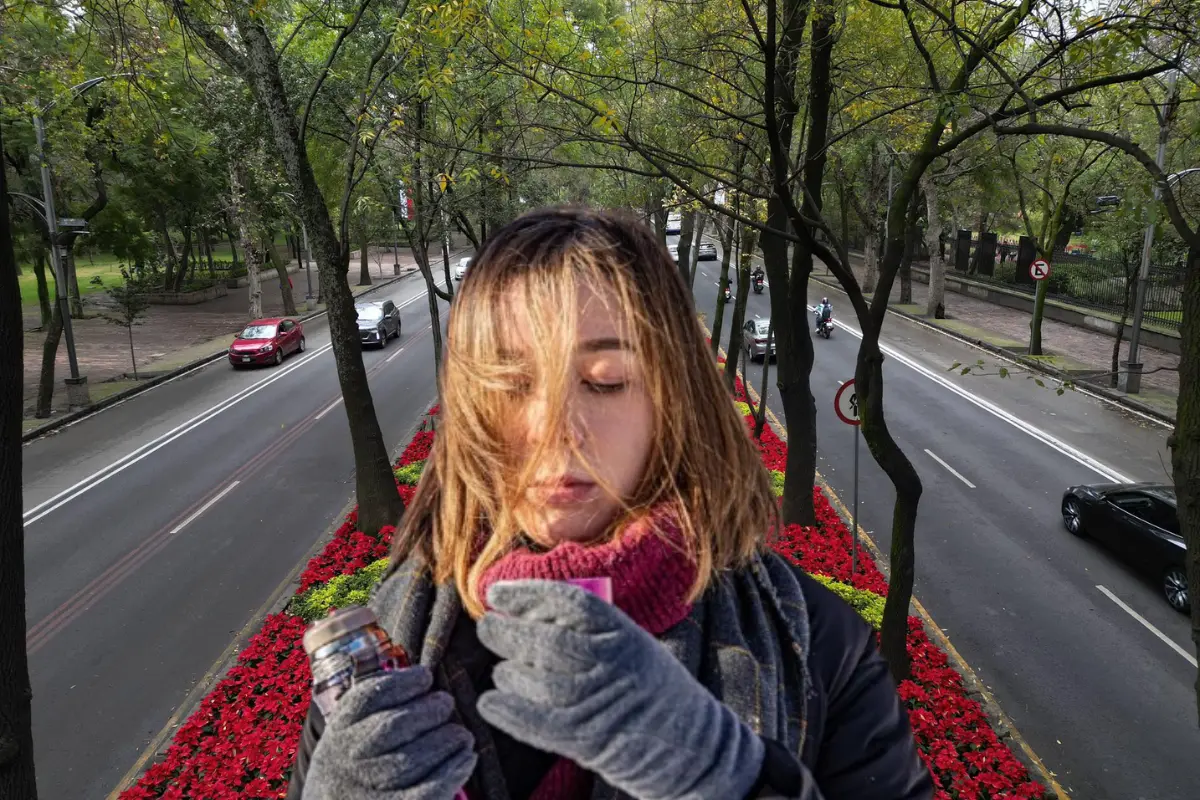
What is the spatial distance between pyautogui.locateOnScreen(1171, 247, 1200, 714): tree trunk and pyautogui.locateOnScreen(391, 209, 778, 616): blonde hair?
398 cm

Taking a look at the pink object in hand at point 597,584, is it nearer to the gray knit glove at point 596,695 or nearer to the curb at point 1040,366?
the gray knit glove at point 596,695

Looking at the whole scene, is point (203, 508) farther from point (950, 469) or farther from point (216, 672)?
point (950, 469)

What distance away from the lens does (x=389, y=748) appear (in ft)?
3.79

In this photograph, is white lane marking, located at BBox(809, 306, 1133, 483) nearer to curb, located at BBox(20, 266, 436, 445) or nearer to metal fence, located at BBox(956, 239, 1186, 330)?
metal fence, located at BBox(956, 239, 1186, 330)

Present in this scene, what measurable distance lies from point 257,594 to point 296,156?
19.5ft

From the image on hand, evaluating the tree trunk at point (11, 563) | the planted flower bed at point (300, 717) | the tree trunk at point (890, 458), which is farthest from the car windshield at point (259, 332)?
the tree trunk at point (11, 563)

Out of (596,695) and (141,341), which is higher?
(596,695)

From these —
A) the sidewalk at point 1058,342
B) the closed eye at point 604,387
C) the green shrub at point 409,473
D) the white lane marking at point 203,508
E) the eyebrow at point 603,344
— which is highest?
the eyebrow at point 603,344

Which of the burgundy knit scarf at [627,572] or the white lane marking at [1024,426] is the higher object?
the burgundy knit scarf at [627,572]

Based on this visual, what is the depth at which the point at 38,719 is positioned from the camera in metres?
8.32

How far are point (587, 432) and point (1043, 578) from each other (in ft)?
39.8

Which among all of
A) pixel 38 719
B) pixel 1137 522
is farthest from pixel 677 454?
pixel 1137 522

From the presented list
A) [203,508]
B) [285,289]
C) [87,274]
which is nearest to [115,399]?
[203,508]

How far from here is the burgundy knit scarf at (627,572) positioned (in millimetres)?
1271
